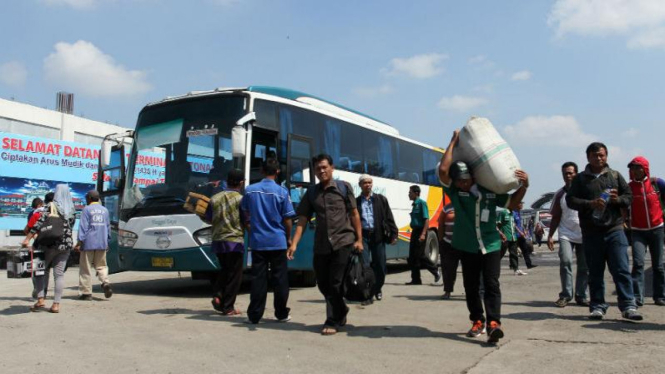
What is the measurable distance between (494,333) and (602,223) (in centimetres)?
215

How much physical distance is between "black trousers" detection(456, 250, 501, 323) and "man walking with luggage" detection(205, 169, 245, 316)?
301cm

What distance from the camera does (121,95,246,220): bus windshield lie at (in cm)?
991

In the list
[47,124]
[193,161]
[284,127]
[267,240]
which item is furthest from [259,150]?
[47,124]

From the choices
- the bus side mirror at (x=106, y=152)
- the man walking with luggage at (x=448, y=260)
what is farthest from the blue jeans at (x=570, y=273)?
the bus side mirror at (x=106, y=152)

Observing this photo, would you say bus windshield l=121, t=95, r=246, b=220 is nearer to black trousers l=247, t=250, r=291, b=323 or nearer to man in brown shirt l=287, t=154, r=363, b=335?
black trousers l=247, t=250, r=291, b=323

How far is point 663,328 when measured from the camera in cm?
623

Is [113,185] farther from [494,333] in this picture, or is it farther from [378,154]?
[494,333]

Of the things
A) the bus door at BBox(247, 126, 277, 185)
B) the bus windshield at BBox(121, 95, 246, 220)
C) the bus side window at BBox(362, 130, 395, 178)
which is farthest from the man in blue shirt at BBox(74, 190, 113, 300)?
the bus side window at BBox(362, 130, 395, 178)

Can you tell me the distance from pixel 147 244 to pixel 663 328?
7.59 metres

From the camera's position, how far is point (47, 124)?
43750mm

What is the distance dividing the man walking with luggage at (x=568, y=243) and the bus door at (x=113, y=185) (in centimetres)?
741

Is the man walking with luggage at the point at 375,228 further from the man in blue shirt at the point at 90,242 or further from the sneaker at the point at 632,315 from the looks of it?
the man in blue shirt at the point at 90,242

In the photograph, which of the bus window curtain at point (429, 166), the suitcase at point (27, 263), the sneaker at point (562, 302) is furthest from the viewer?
the bus window curtain at point (429, 166)

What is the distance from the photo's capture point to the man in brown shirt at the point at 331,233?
6309 millimetres
